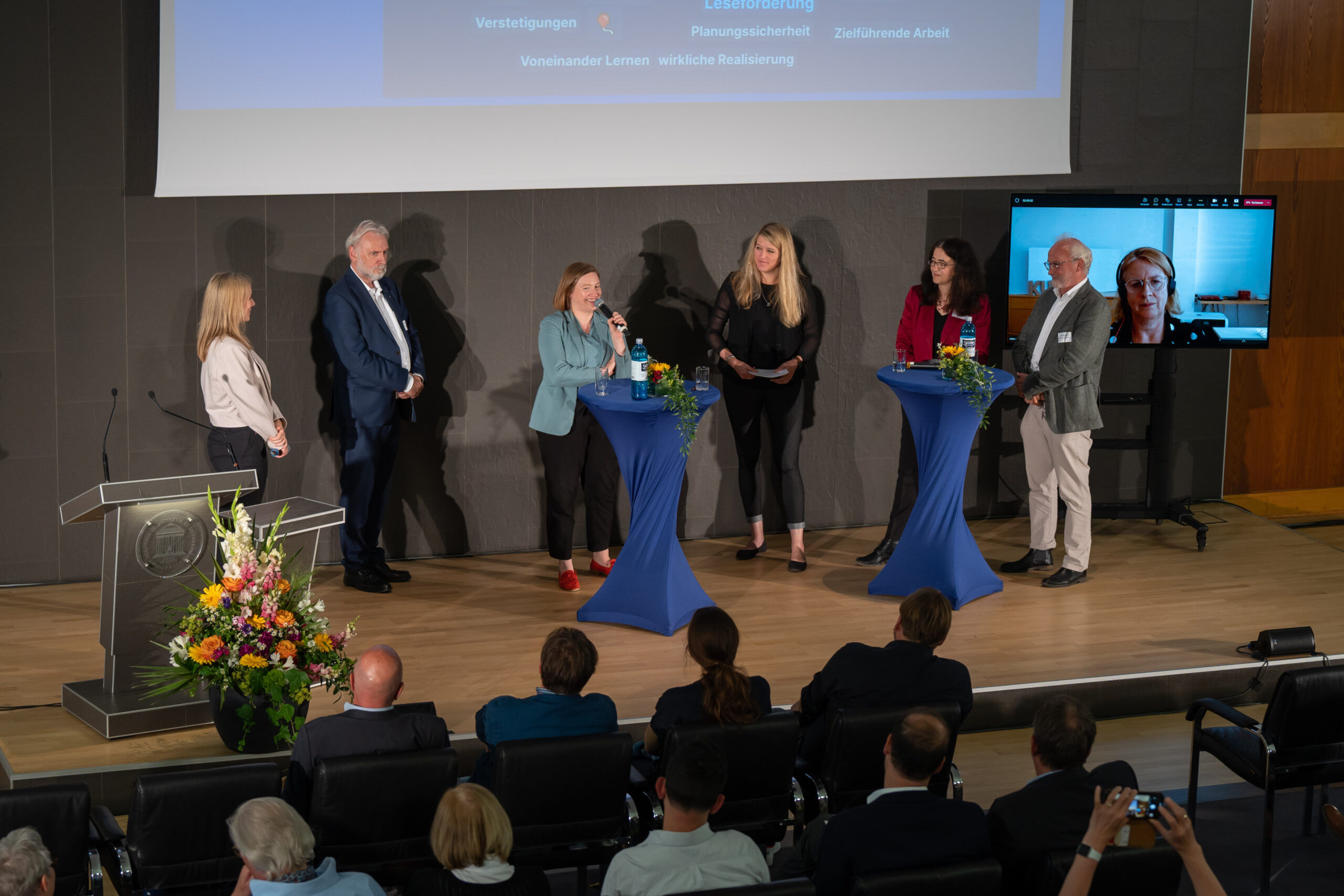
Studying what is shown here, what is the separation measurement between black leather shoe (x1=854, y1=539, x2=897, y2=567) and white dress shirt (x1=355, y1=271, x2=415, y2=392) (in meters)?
2.34

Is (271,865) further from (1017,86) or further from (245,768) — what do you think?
(1017,86)

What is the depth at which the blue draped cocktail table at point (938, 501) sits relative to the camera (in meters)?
5.88

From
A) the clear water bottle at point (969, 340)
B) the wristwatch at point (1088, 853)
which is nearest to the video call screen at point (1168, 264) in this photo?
the clear water bottle at point (969, 340)

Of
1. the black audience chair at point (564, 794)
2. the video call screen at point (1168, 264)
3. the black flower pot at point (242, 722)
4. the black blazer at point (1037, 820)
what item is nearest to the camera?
the black blazer at point (1037, 820)

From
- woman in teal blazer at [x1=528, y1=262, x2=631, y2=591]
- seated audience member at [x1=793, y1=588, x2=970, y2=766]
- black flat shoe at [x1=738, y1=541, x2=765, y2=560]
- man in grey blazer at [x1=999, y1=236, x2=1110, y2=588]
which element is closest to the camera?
seated audience member at [x1=793, y1=588, x2=970, y2=766]

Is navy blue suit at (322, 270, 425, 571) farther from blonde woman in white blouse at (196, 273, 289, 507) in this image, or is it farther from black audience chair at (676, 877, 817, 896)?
black audience chair at (676, 877, 817, 896)

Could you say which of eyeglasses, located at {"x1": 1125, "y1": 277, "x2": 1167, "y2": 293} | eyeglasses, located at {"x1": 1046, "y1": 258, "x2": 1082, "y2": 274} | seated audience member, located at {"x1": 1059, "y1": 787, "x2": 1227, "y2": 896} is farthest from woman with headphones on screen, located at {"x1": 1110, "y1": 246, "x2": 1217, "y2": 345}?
seated audience member, located at {"x1": 1059, "y1": 787, "x2": 1227, "y2": 896}

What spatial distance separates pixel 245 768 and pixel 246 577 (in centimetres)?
115

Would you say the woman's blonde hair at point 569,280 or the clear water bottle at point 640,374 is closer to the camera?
the clear water bottle at point 640,374

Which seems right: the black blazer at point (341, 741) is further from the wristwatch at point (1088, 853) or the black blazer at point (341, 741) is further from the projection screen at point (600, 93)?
the projection screen at point (600, 93)

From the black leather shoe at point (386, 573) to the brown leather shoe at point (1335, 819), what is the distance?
13.1ft

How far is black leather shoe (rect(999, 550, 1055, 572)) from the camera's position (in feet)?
21.4

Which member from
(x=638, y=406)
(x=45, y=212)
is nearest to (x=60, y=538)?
(x=45, y=212)

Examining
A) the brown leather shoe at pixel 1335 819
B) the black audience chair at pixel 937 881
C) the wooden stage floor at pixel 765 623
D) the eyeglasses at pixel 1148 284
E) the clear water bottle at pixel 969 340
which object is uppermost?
the eyeglasses at pixel 1148 284
